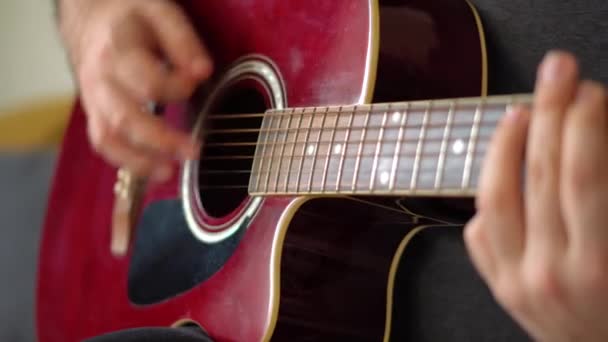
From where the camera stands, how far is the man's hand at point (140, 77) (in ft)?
2.53

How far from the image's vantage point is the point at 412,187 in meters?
0.51

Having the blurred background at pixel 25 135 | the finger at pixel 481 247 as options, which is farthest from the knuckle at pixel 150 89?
the blurred background at pixel 25 135

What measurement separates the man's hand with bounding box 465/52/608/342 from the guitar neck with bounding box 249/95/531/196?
38 mm

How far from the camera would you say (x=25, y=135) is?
5.60ft

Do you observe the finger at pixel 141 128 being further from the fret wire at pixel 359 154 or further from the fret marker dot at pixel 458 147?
Result: the fret marker dot at pixel 458 147

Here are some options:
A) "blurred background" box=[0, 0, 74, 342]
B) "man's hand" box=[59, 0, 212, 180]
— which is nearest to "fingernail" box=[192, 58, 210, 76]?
"man's hand" box=[59, 0, 212, 180]

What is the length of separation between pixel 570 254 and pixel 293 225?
299 mm

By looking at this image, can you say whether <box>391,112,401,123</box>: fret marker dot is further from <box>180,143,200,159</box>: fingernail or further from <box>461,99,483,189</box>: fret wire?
<box>180,143,200,159</box>: fingernail

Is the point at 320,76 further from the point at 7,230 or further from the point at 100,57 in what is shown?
the point at 7,230

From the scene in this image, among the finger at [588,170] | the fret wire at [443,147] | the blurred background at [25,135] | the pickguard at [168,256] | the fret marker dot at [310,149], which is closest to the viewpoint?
the finger at [588,170]

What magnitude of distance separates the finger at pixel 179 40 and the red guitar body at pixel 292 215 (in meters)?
0.03

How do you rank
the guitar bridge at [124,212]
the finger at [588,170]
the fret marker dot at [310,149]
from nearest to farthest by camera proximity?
the finger at [588,170], the fret marker dot at [310,149], the guitar bridge at [124,212]

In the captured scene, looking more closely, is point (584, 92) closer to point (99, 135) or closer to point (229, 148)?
point (229, 148)

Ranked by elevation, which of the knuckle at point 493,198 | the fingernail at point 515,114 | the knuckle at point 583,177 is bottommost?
the knuckle at point 493,198
